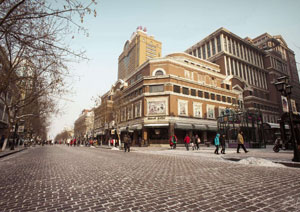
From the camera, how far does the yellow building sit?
87.7 m

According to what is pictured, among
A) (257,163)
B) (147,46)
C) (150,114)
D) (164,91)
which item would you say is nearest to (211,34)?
(147,46)

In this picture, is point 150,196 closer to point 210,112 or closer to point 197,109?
point 197,109

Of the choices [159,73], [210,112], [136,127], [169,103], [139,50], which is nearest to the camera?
[169,103]

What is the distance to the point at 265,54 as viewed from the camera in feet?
250

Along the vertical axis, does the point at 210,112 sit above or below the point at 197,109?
below

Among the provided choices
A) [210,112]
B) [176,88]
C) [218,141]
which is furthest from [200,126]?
[218,141]

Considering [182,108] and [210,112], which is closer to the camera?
[182,108]

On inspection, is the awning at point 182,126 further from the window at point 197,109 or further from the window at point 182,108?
the window at point 197,109

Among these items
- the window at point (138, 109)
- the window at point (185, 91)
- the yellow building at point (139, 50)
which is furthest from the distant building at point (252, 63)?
the window at point (138, 109)

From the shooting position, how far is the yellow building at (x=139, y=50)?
87.7 metres

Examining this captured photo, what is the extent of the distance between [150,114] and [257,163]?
80.9ft

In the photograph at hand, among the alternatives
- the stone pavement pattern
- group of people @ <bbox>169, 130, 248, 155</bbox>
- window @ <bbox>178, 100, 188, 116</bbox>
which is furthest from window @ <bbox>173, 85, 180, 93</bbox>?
the stone pavement pattern

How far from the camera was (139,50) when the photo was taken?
8694 cm

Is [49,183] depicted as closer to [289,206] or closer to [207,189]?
[207,189]
